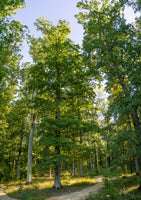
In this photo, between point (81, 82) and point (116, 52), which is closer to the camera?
point (116, 52)

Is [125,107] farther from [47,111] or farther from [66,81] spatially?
[47,111]

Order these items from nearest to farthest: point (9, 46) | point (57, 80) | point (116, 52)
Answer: point (9, 46) → point (116, 52) → point (57, 80)

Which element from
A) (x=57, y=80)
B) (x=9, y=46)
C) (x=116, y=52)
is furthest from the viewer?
(x=57, y=80)

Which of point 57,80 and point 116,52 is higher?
point 116,52

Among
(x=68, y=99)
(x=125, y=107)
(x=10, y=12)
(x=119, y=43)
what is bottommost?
(x=125, y=107)

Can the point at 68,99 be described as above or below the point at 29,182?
A: above

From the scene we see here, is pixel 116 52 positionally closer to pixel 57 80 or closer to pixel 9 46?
pixel 57 80

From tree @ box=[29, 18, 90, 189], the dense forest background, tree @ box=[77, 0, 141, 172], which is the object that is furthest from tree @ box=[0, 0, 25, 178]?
tree @ box=[77, 0, 141, 172]

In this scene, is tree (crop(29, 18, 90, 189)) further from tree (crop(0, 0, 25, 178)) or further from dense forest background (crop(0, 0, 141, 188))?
tree (crop(0, 0, 25, 178))

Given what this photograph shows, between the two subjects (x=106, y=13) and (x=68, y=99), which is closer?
(x=106, y=13)

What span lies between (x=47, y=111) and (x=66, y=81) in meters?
3.32

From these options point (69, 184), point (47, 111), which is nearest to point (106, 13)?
point (47, 111)

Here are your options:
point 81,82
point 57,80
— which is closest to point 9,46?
point 57,80

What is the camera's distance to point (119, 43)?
34.3 ft
